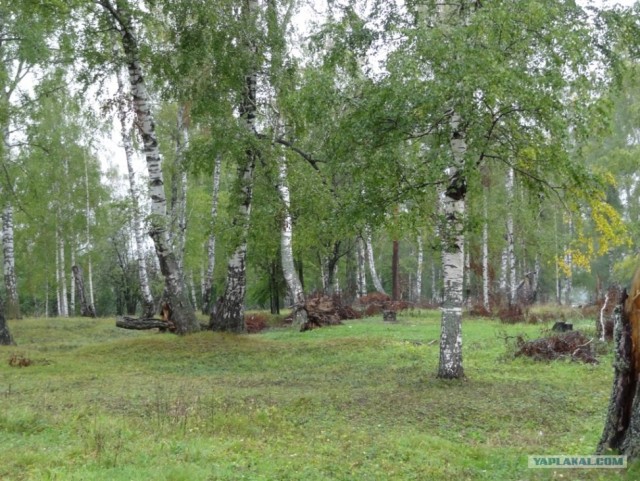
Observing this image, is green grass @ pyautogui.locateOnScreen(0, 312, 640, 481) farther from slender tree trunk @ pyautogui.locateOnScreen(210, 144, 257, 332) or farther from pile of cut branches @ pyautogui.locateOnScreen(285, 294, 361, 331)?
pile of cut branches @ pyautogui.locateOnScreen(285, 294, 361, 331)

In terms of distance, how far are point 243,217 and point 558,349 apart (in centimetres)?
763

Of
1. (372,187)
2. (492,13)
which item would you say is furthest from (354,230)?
(492,13)

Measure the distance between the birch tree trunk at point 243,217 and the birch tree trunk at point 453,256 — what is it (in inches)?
237

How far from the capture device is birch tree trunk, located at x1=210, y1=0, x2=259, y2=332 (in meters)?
14.9

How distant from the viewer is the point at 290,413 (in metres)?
7.93

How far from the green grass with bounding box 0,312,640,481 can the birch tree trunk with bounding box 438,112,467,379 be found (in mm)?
630

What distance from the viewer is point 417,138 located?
33.1 ft

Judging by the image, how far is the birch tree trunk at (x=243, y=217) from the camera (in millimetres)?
14914

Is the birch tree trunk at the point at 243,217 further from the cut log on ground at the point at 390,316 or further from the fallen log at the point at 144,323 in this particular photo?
the cut log on ground at the point at 390,316

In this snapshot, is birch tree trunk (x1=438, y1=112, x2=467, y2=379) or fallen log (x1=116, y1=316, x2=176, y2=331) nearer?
birch tree trunk (x1=438, y1=112, x2=467, y2=379)

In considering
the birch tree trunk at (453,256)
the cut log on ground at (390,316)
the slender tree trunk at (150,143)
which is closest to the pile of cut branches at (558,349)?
the birch tree trunk at (453,256)

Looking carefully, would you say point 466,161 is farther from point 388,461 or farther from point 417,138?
point 388,461

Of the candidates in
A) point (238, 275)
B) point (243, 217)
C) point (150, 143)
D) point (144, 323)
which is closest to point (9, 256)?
point (144, 323)

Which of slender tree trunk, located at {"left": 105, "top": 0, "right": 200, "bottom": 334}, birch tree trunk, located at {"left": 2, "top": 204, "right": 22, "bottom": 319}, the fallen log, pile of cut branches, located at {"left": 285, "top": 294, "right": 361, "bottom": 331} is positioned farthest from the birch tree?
birch tree trunk, located at {"left": 2, "top": 204, "right": 22, "bottom": 319}
